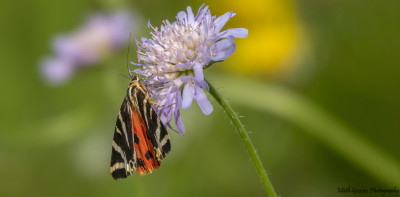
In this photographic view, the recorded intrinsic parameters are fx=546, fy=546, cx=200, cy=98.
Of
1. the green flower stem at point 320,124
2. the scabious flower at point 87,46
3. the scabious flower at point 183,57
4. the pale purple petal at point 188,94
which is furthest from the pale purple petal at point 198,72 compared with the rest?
the scabious flower at point 87,46

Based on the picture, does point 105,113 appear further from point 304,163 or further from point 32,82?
point 304,163

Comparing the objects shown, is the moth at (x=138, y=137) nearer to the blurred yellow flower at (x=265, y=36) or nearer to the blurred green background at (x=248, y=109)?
the blurred green background at (x=248, y=109)

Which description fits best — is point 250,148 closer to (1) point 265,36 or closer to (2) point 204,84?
(2) point 204,84

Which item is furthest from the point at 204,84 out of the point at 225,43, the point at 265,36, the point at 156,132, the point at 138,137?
the point at 265,36

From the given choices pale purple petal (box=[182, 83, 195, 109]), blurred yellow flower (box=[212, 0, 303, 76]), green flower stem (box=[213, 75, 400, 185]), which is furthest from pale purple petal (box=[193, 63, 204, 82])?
blurred yellow flower (box=[212, 0, 303, 76])

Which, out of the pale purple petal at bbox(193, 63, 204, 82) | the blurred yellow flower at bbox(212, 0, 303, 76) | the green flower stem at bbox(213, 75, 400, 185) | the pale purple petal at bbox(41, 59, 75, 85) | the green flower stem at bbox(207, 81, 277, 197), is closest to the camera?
the green flower stem at bbox(207, 81, 277, 197)

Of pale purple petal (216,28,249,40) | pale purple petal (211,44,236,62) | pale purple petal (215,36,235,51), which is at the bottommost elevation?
pale purple petal (211,44,236,62)

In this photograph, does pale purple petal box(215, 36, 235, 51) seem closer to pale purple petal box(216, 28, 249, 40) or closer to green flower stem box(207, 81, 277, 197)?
pale purple petal box(216, 28, 249, 40)
